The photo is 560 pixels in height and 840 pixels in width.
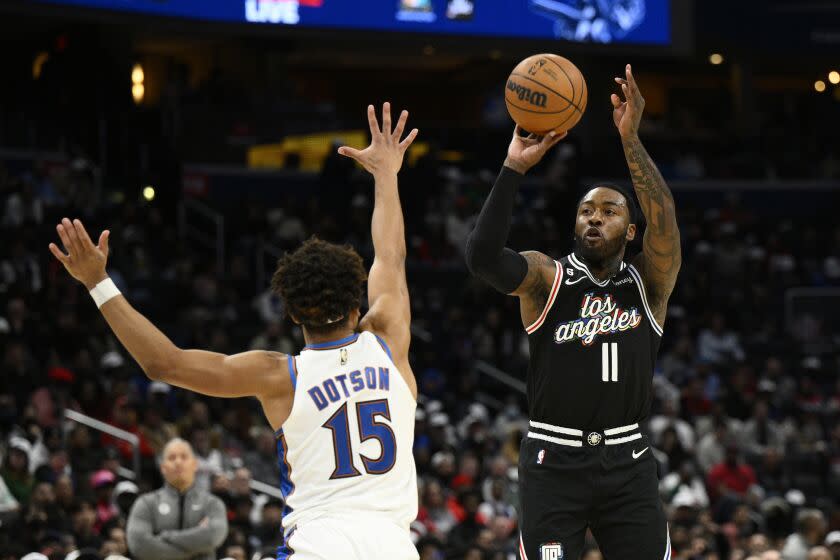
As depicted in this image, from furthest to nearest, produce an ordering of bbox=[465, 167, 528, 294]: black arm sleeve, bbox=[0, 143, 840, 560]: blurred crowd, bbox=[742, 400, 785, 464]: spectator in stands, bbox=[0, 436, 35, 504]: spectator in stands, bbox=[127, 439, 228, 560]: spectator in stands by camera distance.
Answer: bbox=[742, 400, 785, 464]: spectator in stands < bbox=[0, 143, 840, 560]: blurred crowd < bbox=[0, 436, 35, 504]: spectator in stands < bbox=[127, 439, 228, 560]: spectator in stands < bbox=[465, 167, 528, 294]: black arm sleeve

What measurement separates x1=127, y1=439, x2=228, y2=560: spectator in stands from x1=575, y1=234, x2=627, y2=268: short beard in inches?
149

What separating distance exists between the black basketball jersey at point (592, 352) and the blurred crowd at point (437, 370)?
4.55m

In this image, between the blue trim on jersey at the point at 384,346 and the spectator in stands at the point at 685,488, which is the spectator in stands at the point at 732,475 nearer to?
the spectator in stands at the point at 685,488

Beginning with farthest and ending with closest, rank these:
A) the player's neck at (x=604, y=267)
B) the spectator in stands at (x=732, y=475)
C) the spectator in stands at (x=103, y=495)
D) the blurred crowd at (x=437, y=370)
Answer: the spectator in stands at (x=732, y=475), the blurred crowd at (x=437, y=370), the spectator in stands at (x=103, y=495), the player's neck at (x=604, y=267)

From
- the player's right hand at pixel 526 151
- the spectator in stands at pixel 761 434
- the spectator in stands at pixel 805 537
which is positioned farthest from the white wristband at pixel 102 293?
the spectator in stands at pixel 761 434

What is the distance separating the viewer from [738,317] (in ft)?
71.6

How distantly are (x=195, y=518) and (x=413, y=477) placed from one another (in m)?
4.39

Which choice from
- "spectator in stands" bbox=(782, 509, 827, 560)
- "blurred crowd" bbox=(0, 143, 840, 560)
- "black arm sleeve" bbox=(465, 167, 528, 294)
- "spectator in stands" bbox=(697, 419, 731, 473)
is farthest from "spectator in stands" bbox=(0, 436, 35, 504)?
"spectator in stands" bbox=(697, 419, 731, 473)

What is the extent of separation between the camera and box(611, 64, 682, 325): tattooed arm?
5910 mm

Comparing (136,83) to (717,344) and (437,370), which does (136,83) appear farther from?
(717,344)

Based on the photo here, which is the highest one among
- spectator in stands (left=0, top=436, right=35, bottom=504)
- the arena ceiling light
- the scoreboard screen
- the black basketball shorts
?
the scoreboard screen

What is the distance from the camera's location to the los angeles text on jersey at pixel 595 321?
5.99m

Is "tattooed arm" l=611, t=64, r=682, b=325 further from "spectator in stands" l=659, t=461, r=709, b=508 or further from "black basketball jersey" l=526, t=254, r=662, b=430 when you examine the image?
"spectator in stands" l=659, t=461, r=709, b=508

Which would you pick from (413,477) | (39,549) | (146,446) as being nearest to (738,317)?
(146,446)
